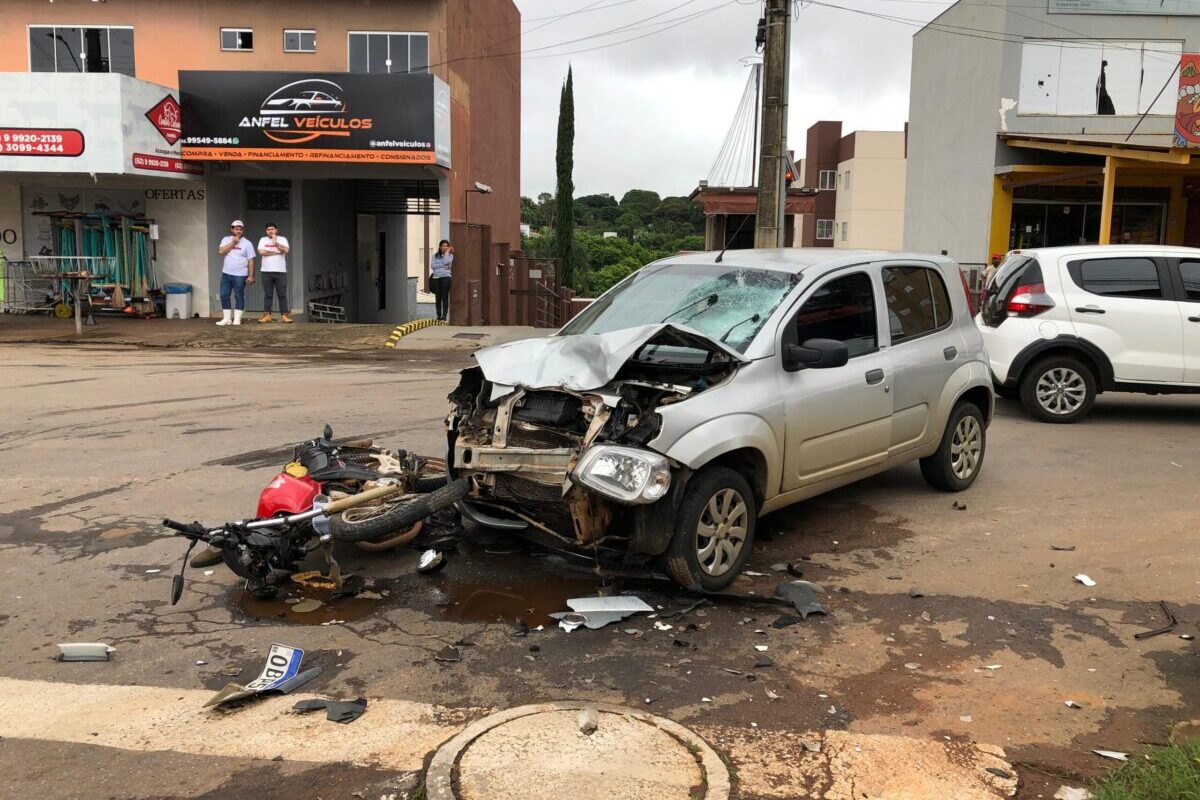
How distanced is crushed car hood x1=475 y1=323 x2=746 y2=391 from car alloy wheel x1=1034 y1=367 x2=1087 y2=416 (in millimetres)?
5816

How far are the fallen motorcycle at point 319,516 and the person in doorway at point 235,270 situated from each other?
1424 centimetres

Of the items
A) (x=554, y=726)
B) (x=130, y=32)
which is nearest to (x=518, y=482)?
(x=554, y=726)

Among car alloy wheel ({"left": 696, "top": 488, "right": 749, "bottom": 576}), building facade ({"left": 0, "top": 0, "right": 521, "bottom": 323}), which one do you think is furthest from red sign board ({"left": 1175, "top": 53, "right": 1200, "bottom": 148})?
car alloy wheel ({"left": 696, "top": 488, "right": 749, "bottom": 576})

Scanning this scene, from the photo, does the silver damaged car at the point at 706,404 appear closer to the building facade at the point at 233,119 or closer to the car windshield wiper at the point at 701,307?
the car windshield wiper at the point at 701,307

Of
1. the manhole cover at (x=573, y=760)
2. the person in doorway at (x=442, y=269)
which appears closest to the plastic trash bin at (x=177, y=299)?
the person in doorway at (x=442, y=269)

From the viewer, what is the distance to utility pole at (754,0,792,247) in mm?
15000

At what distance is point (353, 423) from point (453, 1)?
1647 cm

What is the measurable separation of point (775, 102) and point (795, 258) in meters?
9.39

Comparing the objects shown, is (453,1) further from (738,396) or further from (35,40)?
(738,396)

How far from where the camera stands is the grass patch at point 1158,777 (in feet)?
10.8

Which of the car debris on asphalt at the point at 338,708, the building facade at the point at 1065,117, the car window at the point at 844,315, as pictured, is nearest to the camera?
the car debris on asphalt at the point at 338,708

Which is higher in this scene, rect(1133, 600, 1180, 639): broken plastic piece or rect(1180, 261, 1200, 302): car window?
rect(1180, 261, 1200, 302): car window

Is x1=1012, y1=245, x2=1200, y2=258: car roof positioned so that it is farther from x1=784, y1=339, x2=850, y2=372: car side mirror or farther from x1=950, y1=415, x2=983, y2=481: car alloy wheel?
x1=784, y1=339, x2=850, y2=372: car side mirror

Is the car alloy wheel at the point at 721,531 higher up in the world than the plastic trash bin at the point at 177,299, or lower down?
lower down
